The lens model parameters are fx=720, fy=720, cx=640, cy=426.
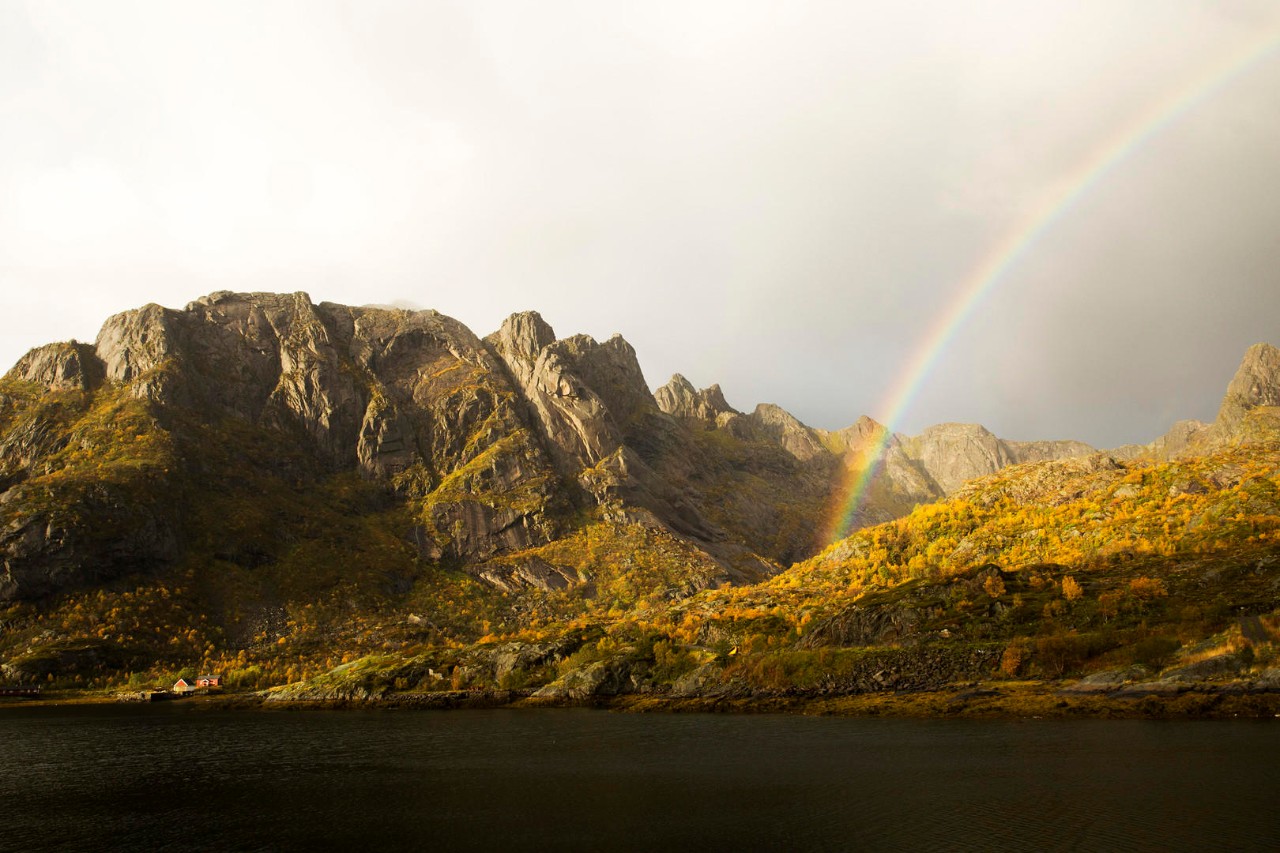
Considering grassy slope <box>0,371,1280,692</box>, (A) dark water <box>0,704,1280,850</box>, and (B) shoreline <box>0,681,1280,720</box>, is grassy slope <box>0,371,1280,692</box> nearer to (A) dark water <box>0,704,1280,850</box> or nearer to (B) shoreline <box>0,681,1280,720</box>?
(B) shoreline <box>0,681,1280,720</box>

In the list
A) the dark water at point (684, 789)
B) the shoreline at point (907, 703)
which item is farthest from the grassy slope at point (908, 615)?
the dark water at point (684, 789)

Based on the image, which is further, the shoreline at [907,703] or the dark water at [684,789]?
the shoreline at [907,703]

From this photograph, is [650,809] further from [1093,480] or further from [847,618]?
[1093,480]

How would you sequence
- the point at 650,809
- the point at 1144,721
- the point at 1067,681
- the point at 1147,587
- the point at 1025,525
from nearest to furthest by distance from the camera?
the point at 650,809 < the point at 1144,721 < the point at 1067,681 < the point at 1147,587 < the point at 1025,525

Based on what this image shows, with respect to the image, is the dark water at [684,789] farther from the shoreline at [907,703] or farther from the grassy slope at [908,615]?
the grassy slope at [908,615]

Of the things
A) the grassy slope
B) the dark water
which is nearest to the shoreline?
the dark water

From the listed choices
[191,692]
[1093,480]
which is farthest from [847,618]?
[191,692]

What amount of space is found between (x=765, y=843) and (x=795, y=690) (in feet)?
239

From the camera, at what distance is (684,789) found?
184 ft

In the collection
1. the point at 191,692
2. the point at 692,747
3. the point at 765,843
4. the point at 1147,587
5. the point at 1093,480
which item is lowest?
the point at 191,692

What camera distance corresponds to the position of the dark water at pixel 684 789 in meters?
42.2

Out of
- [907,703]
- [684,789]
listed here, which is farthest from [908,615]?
[684,789]

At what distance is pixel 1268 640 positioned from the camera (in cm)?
8325

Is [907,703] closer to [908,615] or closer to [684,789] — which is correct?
[908,615]
